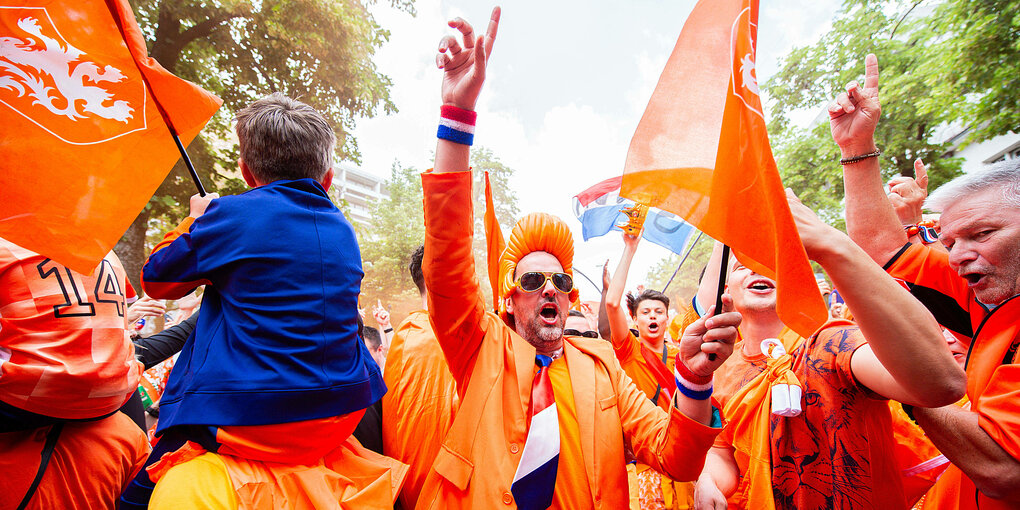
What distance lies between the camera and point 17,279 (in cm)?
230

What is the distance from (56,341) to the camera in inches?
90.4

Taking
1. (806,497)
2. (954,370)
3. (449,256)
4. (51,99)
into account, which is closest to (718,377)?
(806,497)

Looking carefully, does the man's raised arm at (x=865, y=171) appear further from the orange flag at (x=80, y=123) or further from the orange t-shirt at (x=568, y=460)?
the orange flag at (x=80, y=123)

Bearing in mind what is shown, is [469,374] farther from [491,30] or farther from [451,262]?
[491,30]

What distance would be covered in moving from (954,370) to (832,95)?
16388mm

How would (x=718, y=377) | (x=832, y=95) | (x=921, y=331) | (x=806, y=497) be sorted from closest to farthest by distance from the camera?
(x=921, y=331) < (x=806, y=497) < (x=718, y=377) < (x=832, y=95)

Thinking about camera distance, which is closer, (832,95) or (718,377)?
(718,377)

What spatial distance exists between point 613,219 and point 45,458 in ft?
17.6

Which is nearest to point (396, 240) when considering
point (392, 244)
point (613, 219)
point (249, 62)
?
point (392, 244)

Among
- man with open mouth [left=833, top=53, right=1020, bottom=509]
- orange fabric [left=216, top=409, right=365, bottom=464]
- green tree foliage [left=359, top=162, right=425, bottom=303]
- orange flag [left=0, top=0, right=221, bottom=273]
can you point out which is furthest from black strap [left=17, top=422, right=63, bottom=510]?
green tree foliage [left=359, top=162, right=425, bottom=303]

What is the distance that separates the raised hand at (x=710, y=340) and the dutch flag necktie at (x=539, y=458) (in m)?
0.70

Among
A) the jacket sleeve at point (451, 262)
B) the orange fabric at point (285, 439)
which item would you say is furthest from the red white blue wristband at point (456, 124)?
the orange fabric at point (285, 439)

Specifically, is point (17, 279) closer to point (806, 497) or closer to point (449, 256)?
point (449, 256)

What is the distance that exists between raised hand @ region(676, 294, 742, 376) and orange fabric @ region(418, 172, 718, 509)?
0.24 metres
